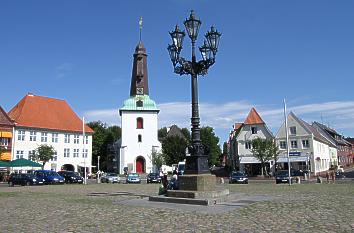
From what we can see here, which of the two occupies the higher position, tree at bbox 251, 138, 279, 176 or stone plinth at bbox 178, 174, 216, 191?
tree at bbox 251, 138, 279, 176

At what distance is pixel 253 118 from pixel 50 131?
36533 millimetres

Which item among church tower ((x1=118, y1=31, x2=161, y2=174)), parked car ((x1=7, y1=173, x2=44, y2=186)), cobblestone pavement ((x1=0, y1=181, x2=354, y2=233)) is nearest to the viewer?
cobblestone pavement ((x1=0, y1=181, x2=354, y2=233))

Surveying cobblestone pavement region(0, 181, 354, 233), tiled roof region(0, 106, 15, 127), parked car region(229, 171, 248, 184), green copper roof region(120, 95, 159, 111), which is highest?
green copper roof region(120, 95, 159, 111)

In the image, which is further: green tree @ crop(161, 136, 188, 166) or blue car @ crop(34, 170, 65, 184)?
green tree @ crop(161, 136, 188, 166)

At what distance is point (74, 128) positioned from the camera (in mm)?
76000

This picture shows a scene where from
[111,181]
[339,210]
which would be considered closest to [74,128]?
[111,181]

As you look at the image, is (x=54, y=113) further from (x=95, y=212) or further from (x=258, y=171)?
(x=95, y=212)

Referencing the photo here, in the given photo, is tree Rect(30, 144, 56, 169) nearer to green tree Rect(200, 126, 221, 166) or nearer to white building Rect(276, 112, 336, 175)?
white building Rect(276, 112, 336, 175)

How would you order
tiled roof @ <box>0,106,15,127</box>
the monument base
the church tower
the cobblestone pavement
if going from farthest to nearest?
the church tower → tiled roof @ <box>0,106,15,127</box> → the monument base → the cobblestone pavement

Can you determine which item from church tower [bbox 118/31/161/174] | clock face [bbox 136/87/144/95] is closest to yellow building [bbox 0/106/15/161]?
church tower [bbox 118/31/161/174]

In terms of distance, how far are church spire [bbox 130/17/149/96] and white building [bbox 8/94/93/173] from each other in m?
12.5

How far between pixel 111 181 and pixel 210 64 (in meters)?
36.9

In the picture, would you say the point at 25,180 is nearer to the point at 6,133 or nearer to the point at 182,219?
the point at 6,133

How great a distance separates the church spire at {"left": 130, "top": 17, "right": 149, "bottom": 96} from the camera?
7856cm
